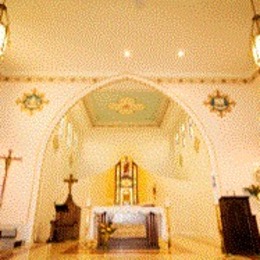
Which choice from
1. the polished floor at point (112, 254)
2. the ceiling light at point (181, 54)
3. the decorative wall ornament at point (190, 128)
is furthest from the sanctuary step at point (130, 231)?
the ceiling light at point (181, 54)

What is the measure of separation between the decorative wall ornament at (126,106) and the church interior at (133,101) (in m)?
0.34

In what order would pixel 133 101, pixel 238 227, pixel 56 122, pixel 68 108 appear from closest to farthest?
pixel 238 227 → pixel 56 122 → pixel 68 108 → pixel 133 101

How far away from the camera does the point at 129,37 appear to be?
24.2ft

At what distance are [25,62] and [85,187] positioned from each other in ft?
21.7

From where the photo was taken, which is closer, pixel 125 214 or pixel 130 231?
pixel 125 214

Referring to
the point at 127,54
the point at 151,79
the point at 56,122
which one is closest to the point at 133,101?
the point at 151,79

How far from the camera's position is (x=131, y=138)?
46.9 ft

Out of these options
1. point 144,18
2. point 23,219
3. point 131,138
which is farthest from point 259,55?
point 131,138

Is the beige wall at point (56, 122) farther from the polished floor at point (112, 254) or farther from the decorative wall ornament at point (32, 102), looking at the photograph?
the polished floor at point (112, 254)

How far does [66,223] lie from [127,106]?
5.90 metres

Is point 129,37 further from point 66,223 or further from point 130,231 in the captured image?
point 130,231

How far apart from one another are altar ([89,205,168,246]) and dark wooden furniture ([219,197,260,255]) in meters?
1.75

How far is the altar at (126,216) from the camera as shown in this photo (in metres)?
Answer: 7.10

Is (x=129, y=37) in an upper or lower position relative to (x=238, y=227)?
upper
